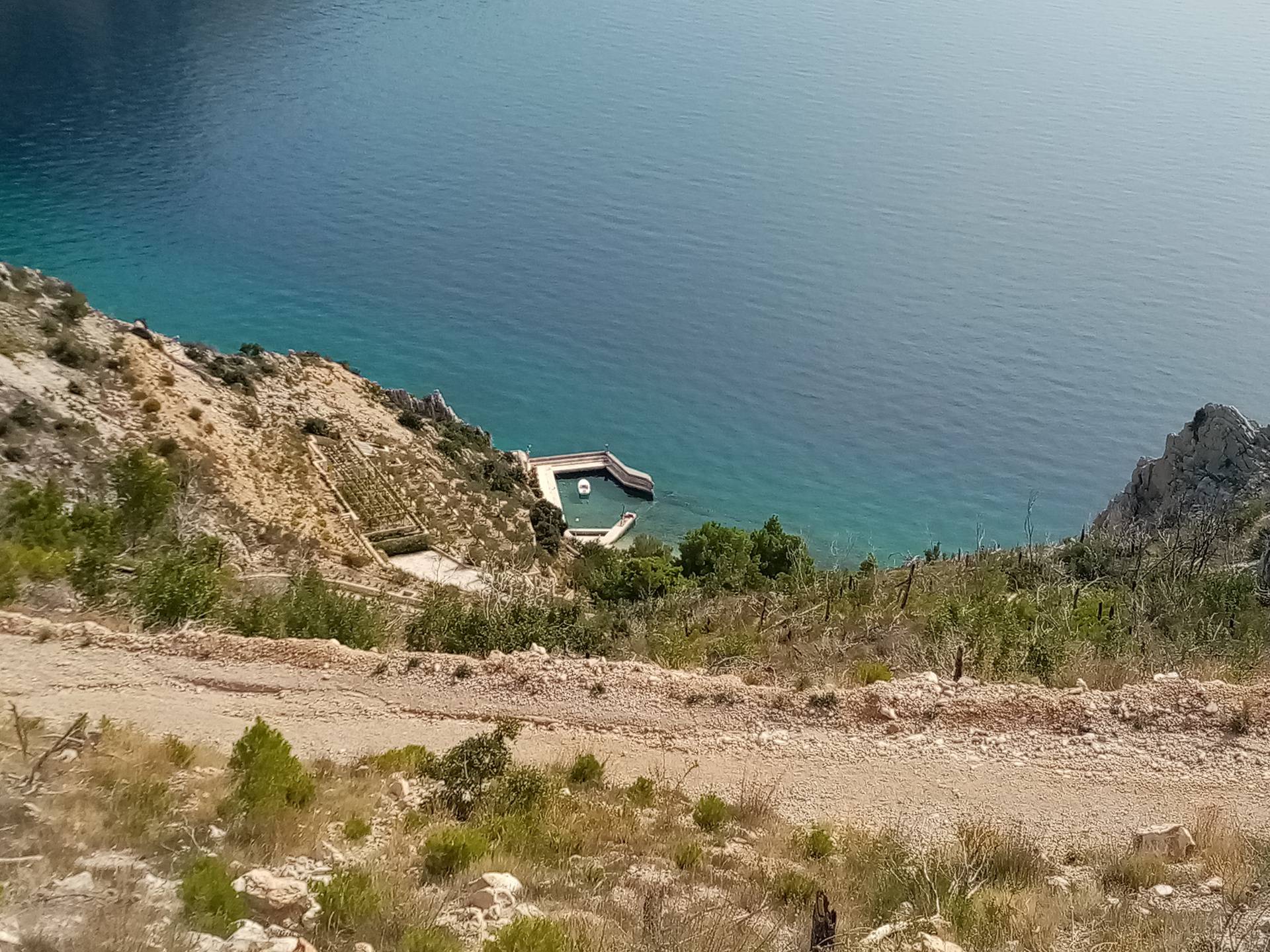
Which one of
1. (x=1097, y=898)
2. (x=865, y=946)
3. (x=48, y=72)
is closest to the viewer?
(x=865, y=946)

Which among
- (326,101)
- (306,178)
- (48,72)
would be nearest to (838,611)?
(306,178)

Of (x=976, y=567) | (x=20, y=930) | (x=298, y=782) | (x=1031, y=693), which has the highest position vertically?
(x=976, y=567)

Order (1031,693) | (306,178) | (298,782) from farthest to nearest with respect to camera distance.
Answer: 1. (306,178)
2. (1031,693)
3. (298,782)

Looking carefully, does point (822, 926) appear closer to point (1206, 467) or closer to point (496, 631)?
point (496, 631)

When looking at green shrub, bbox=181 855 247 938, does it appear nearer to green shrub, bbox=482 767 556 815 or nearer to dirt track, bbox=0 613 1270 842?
green shrub, bbox=482 767 556 815

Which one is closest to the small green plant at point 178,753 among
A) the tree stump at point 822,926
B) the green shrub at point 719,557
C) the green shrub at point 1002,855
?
the tree stump at point 822,926

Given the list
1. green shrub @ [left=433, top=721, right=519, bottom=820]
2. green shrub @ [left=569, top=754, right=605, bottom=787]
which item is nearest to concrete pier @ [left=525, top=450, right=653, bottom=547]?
green shrub @ [left=569, top=754, right=605, bottom=787]

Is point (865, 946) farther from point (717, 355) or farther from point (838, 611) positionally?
point (717, 355)
